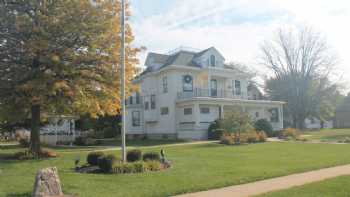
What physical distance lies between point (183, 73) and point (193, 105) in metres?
4.02

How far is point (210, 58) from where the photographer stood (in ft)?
126

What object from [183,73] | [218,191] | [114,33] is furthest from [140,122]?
[218,191]

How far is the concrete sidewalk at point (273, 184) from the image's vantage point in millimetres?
8719

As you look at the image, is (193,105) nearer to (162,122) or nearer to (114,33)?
(162,122)

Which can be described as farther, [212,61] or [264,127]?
[212,61]

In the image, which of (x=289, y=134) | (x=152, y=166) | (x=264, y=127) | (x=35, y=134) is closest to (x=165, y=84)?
(x=264, y=127)

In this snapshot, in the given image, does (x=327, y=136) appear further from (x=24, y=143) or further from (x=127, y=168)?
(x=127, y=168)

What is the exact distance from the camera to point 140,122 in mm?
40938

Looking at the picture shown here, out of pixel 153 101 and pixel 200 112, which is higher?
pixel 153 101

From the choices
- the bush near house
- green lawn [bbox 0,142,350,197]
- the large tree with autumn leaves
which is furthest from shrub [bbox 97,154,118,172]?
the large tree with autumn leaves

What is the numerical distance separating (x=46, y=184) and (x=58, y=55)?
994 cm

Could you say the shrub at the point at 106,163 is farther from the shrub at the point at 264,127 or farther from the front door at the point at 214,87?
the front door at the point at 214,87

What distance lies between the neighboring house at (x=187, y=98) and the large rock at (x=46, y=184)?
84.0ft

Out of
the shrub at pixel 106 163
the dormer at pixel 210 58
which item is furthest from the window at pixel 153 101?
the shrub at pixel 106 163
